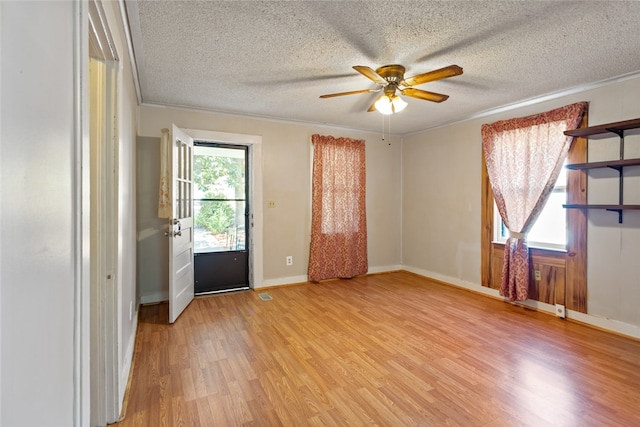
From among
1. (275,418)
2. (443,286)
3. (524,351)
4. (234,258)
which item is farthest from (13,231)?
(443,286)

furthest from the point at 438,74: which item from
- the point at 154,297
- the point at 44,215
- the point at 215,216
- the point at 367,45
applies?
the point at 154,297

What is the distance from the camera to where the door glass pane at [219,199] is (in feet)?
13.9

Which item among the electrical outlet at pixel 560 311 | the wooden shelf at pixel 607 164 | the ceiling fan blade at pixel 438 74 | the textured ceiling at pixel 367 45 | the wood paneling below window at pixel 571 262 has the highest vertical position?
the textured ceiling at pixel 367 45

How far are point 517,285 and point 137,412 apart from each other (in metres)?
3.84

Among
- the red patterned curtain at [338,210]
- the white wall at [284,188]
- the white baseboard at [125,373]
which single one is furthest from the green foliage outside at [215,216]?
the white baseboard at [125,373]

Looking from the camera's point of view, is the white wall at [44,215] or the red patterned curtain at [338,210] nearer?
the white wall at [44,215]

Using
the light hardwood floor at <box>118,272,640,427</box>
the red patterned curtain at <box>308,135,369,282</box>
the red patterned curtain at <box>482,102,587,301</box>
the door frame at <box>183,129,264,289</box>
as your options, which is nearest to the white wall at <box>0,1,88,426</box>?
the light hardwood floor at <box>118,272,640,427</box>

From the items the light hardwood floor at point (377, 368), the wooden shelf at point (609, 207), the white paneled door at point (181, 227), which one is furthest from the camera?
the white paneled door at point (181, 227)

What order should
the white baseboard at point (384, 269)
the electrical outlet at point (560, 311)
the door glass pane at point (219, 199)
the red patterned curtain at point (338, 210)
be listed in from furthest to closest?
the white baseboard at point (384, 269)
the red patterned curtain at point (338, 210)
the door glass pane at point (219, 199)
the electrical outlet at point (560, 311)

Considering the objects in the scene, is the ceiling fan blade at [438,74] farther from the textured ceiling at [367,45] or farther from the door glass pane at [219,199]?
the door glass pane at [219,199]

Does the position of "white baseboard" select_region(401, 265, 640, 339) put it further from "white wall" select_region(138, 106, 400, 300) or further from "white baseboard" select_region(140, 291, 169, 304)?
"white baseboard" select_region(140, 291, 169, 304)

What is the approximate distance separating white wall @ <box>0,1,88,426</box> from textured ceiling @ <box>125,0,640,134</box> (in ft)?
4.51

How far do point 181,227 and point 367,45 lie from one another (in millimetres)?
2567

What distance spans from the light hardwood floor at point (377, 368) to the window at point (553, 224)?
32.1 inches
